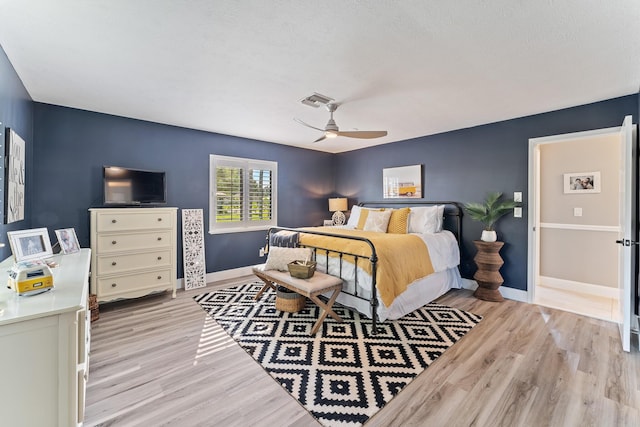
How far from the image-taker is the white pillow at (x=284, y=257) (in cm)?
317

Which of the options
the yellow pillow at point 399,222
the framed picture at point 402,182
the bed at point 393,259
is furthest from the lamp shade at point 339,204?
the yellow pillow at point 399,222

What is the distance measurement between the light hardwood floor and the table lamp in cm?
320

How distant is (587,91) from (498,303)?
250 centimetres

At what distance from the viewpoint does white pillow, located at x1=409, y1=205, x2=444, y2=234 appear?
13.0ft

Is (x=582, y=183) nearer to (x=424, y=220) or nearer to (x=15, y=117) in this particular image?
(x=424, y=220)

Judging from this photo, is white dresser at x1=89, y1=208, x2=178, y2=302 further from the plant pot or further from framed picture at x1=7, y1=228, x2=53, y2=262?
the plant pot

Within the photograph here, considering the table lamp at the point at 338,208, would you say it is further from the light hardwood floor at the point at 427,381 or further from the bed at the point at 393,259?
the light hardwood floor at the point at 427,381

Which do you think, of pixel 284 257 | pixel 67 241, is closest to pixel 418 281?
pixel 284 257

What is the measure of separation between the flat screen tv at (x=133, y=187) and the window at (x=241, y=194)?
787mm

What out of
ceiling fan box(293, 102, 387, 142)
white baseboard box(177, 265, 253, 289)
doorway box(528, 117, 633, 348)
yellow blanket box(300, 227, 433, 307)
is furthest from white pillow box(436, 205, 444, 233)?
white baseboard box(177, 265, 253, 289)

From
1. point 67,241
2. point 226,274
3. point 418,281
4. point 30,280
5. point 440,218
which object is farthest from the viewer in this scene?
point 226,274

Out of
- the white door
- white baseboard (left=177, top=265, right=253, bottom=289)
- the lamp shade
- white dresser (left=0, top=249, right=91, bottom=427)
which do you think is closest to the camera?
white dresser (left=0, top=249, right=91, bottom=427)

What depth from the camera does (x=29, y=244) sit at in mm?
2180

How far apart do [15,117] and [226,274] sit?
3022 millimetres
